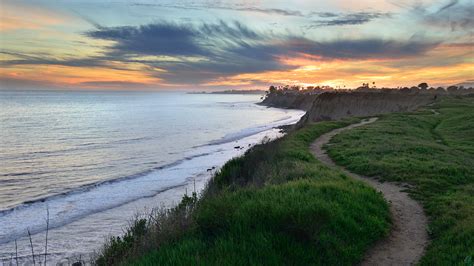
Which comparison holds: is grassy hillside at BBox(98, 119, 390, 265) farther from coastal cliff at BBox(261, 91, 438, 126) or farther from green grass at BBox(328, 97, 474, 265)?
coastal cliff at BBox(261, 91, 438, 126)

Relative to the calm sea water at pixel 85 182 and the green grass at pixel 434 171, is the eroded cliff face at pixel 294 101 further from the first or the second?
the green grass at pixel 434 171

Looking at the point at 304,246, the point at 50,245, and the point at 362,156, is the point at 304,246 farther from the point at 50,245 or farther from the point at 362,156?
the point at 362,156

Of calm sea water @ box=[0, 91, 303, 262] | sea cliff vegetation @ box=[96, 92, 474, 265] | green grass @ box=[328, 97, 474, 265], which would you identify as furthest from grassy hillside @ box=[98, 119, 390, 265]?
calm sea water @ box=[0, 91, 303, 262]

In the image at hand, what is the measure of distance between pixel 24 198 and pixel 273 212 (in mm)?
17827

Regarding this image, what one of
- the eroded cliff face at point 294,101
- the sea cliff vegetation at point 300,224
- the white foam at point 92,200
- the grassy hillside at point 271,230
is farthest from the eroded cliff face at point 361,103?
the grassy hillside at point 271,230

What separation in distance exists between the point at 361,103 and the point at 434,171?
66.4m

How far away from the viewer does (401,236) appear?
31.0 feet

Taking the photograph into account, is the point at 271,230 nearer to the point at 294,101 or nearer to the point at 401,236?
the point at 401,236

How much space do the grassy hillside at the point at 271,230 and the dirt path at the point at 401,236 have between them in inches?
10.4

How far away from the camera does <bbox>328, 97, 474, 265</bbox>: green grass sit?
8335 mm

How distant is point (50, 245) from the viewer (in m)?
14.1

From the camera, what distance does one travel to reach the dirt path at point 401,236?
811cm

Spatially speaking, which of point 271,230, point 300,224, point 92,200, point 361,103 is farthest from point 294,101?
point 271,230

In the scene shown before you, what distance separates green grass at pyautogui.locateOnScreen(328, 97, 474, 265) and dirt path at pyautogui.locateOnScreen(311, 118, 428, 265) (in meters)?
0.27
